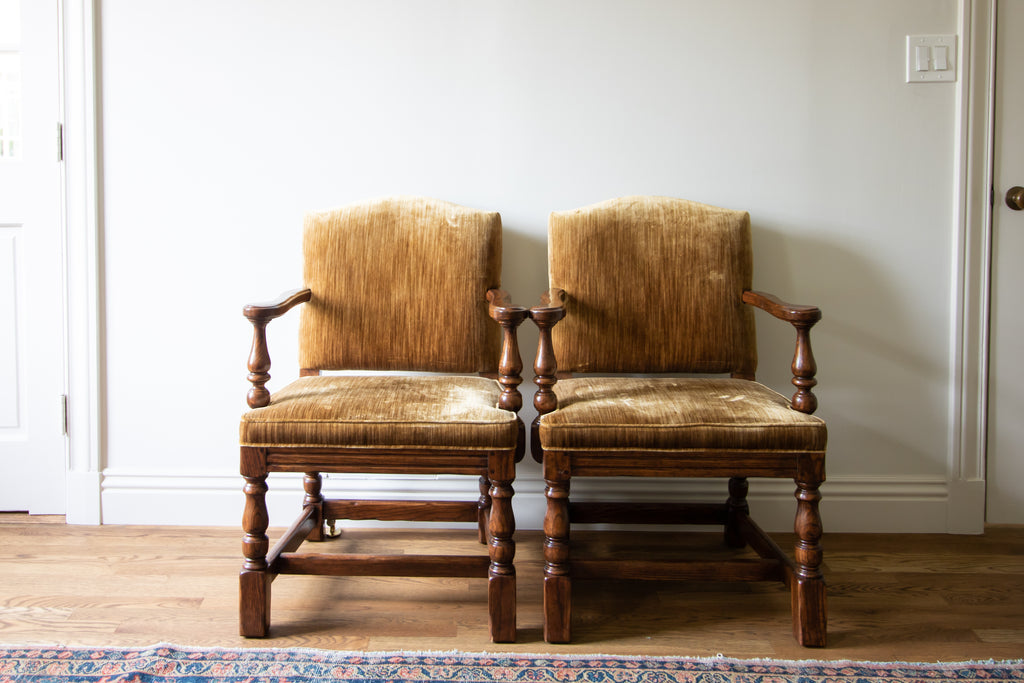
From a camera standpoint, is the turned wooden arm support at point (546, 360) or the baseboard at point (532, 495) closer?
the turned wooden arm support at point (546, 360)

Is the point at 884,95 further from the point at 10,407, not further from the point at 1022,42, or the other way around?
the point at 10,407

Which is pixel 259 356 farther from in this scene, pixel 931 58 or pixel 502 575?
pixel 931 58

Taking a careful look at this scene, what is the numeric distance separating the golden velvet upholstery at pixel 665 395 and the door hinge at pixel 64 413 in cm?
144

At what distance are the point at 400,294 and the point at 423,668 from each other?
2.92ft

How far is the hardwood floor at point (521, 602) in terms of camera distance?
1.61 m

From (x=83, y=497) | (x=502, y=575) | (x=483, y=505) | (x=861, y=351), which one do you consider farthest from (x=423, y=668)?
(x=861, y=351)

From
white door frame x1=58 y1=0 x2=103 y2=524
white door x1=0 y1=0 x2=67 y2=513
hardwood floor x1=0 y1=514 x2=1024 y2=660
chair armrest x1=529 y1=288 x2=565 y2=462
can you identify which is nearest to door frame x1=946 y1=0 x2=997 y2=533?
hardwood floor x1=0 y1=514 x2=1024 y2=660

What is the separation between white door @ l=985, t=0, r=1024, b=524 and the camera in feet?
7.00

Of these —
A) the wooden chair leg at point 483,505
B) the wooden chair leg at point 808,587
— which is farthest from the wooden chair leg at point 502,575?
the wooden chair leg at point 808,587

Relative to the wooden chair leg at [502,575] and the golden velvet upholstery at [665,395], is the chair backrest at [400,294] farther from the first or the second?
the wooden chair leg at [502,575]

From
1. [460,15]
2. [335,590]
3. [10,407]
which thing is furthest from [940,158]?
[10,407]

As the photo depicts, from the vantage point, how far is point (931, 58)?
2117 mm

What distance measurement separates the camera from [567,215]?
78.5 inches

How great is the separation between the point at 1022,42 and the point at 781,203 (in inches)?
30.6
